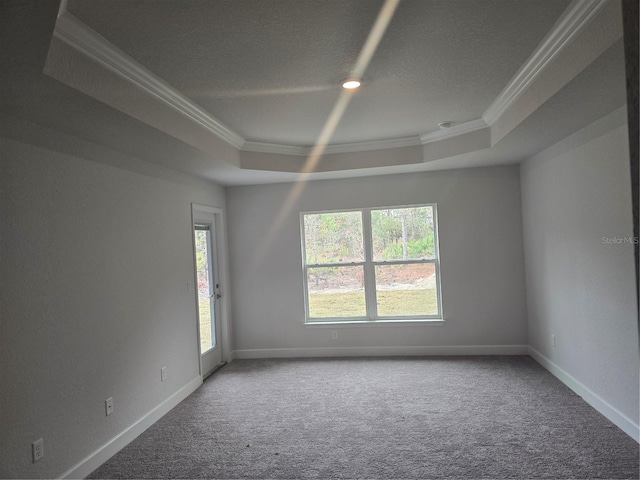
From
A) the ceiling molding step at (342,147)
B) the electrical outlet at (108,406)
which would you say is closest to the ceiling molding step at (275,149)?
the ceiling molding step at (342,147)

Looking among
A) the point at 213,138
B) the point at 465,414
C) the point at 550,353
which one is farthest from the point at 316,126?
the point at 550,353

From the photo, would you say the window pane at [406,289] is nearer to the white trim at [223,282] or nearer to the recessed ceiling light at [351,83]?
the white trim at [223,282]

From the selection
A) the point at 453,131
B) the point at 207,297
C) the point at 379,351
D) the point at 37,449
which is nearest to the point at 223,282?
the point at 207,297

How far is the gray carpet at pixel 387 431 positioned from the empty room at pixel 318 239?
26 millimetres

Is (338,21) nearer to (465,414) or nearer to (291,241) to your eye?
(465,414)

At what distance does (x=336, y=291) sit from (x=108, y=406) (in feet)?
10.3

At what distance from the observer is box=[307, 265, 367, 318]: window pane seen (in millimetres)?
5566

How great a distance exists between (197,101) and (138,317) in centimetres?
184

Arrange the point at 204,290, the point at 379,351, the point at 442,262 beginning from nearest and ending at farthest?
the point at 204,290, the point at 442,262, the point at 379,351

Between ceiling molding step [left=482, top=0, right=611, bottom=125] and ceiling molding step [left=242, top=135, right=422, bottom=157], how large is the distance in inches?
50.4

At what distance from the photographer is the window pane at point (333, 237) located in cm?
556

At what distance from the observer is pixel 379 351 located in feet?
17.7

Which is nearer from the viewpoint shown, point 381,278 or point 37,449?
point 37,449

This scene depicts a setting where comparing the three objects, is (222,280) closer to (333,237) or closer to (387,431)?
(333,237)
